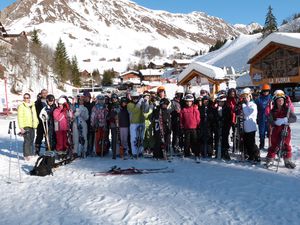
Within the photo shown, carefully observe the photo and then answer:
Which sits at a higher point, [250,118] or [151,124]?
[250,118]

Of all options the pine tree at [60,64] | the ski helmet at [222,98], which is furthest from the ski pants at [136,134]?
the pine tree at [60,64]

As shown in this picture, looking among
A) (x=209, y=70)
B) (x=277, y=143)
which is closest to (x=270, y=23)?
(x=209, y=70)

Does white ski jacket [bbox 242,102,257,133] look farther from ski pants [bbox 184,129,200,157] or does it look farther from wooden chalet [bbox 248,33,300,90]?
wooden chalet [bbox 248,33,300,90]

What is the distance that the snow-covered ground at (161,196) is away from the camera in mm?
4922

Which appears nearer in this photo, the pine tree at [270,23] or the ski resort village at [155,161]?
the ski resort village at [155,161]

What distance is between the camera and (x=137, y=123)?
9.29 metres

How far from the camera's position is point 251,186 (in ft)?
20.2

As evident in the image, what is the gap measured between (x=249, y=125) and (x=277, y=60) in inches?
1023

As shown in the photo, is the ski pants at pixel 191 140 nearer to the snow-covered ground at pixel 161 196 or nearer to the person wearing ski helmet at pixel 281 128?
the snow-covered ground at pixel 161 196

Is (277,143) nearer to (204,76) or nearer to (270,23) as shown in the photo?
(204,76)

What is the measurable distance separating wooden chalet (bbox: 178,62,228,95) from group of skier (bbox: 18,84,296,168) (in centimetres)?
999

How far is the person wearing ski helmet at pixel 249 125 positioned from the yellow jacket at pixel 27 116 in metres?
5.64

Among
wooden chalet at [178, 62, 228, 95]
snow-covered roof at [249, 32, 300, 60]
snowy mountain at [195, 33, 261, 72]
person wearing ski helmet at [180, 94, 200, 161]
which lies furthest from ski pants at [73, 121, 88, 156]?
snowy mountain at [195, 33, 261, 72]

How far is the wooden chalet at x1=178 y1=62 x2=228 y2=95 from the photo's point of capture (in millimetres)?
19359
